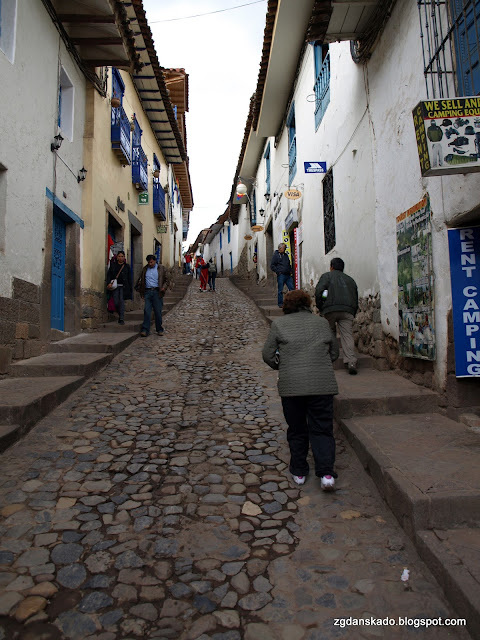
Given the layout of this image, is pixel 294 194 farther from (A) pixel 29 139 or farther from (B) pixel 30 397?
(B) pixel 30 397

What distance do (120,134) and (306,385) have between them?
8279 mm

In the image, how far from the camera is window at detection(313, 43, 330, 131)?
25.8 feet

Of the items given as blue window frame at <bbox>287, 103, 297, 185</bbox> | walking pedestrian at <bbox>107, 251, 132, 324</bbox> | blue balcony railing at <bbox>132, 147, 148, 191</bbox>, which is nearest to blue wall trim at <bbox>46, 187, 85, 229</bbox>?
walking pedestrian at <bbox>107, 251, 132, 324</bbox>

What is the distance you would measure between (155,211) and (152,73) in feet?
15.2

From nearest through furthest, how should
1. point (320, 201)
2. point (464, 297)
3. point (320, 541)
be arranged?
1. point (320, 541)
2. point (464, 297)
3. point (320, 201)

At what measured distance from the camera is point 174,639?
6.20 ft

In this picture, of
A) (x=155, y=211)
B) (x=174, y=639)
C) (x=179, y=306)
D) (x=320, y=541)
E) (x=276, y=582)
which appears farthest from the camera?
(x=155, y=211)

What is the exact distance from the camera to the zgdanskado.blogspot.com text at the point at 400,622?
1942mm

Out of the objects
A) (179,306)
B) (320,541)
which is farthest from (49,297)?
(179,306)

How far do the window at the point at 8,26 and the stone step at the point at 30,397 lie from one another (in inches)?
151

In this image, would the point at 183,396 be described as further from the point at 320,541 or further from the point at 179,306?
the point at 179,306

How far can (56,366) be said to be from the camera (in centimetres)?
555

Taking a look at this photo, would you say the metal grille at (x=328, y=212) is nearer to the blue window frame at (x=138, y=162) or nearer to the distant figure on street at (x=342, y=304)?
the distant figure on street at (x=342, y=304)

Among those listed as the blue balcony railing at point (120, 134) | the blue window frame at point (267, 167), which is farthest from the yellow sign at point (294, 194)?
the blue window frame at point (267, 167)
